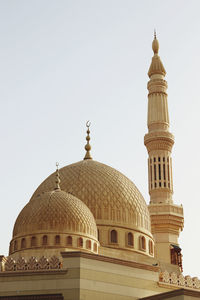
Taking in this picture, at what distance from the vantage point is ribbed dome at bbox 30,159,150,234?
Result: 24953mm

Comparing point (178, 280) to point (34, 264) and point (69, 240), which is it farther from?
point (34, 264)

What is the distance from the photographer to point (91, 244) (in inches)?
857

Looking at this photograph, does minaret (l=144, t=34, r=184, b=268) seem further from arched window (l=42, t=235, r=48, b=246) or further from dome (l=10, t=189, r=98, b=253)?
arched window (l=42, t=235, r=48, b=246)

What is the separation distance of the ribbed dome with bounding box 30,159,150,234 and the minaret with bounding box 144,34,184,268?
507 centimetres

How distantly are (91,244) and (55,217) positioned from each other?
1.69 m

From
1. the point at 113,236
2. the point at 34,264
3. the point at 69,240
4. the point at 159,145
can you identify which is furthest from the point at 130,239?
the point at 159,145

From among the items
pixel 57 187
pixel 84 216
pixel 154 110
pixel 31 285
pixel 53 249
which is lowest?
pixel 31 285

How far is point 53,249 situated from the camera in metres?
20.9

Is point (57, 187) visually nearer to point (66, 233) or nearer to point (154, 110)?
point (66, 233)

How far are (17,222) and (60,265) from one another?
4.16 m

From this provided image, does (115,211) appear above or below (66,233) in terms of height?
above

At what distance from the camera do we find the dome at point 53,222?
69.5 feet

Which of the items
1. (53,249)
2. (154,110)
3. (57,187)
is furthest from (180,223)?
(53,249)

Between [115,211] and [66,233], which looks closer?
[66,233]
